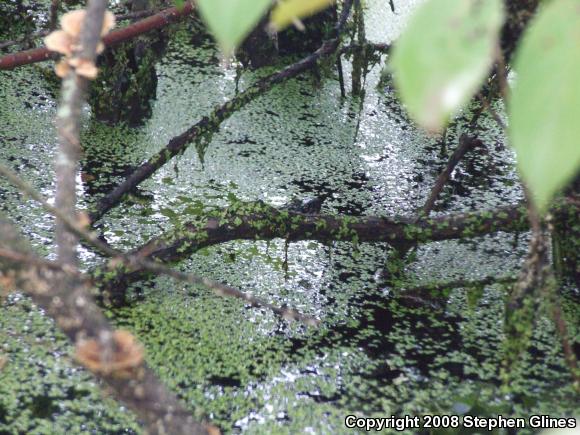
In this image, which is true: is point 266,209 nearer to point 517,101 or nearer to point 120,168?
point 120,168

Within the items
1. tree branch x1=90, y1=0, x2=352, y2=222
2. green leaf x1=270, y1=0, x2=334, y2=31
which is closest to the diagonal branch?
green leaf x1=270, y1=0, x2=334, y2=31

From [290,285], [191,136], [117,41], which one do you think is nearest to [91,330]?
[117,41]

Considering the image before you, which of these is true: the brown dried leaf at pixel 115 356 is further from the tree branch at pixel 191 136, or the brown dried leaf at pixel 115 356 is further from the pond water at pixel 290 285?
the tree branch at pixel 191 136

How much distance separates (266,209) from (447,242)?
504 millimetres

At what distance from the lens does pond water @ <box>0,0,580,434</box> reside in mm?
1118

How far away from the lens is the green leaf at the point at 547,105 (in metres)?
0.15

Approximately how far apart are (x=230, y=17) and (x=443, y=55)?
5 centimetres

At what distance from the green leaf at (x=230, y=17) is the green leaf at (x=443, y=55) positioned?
0.12 ft

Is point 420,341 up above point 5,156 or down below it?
below

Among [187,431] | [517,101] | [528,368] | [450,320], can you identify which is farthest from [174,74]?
[517,101]

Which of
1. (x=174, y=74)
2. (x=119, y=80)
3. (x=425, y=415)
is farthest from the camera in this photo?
(x=174, y=74)

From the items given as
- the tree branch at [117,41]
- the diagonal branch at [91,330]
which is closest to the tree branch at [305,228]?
the tree branch at [117,41]

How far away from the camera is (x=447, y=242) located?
5.28ft

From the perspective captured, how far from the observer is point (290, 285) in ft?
4.65
